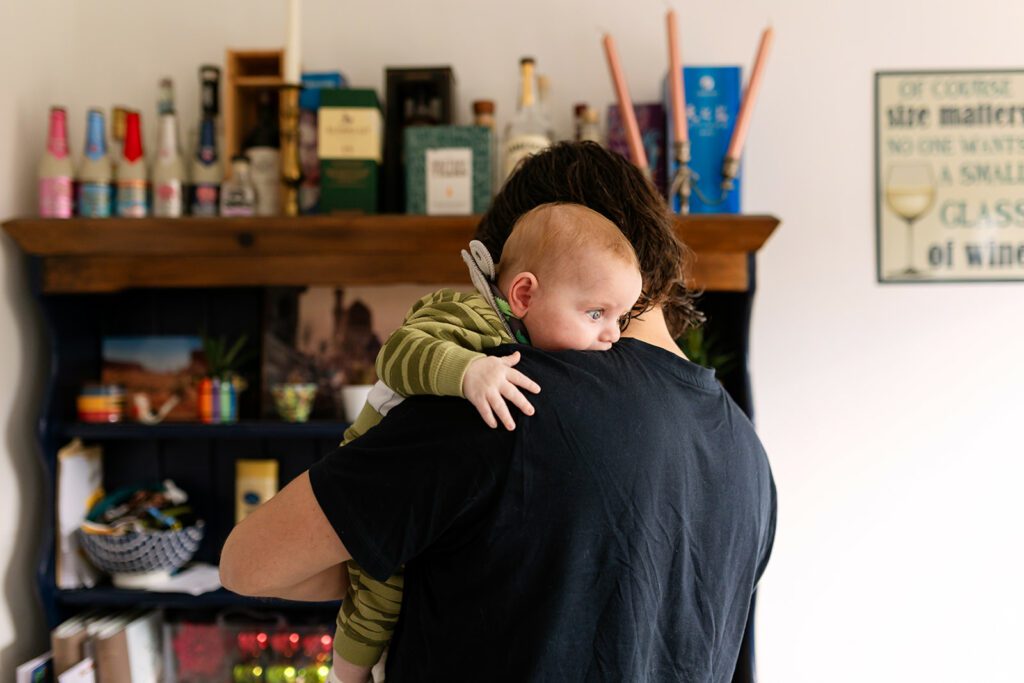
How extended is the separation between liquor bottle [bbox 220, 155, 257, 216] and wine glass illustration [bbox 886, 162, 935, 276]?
1552mm

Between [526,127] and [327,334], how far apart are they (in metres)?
0.70

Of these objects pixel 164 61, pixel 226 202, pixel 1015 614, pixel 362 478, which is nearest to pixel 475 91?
pixel 226 202

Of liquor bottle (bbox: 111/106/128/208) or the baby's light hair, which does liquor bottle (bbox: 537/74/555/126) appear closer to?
liquor bottle (bbox: 111/106/128/208)

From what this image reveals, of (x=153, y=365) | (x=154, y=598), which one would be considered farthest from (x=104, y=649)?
(x=153, y=365)

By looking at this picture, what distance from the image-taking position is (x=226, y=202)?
6.72 ft

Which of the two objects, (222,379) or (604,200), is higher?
(604,200)

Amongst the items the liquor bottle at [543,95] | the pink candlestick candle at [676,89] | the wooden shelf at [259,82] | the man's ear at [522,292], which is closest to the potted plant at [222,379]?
the wooden shelf at [259,82]

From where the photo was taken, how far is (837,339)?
7.18 ft

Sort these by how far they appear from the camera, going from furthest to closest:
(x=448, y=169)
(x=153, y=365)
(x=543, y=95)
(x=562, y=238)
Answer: (x=153, y=365) → (x=543, y=95) → (x=448, y=169) → (x=562, y=238)

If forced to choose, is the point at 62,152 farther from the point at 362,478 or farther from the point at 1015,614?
the point at 1015,614

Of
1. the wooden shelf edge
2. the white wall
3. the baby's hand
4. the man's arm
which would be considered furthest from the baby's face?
the white wall

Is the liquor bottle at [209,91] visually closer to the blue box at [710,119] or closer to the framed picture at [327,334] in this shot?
the framed picture at [327,334]

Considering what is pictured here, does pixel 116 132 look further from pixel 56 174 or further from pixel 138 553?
pixel 138 553

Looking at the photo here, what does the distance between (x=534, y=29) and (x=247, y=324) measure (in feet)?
3.44
